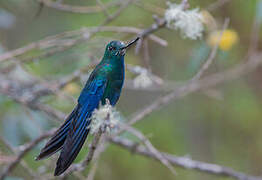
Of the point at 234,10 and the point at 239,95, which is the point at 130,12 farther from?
the point at 239,95

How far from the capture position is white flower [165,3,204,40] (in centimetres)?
247

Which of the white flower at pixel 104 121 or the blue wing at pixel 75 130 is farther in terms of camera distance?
the blue wing at pixel 75 130

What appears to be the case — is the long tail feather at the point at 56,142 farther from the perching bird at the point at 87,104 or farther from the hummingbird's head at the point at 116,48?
the hummingbird's head at the point at 116,48

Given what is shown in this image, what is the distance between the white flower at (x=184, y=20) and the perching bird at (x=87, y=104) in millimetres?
385

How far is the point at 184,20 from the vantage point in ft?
8.20

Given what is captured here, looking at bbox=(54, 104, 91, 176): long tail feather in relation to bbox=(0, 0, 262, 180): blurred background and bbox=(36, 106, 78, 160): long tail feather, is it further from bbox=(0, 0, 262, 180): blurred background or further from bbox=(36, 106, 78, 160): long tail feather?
bbox=(0, 0, 262, 180): blurred background

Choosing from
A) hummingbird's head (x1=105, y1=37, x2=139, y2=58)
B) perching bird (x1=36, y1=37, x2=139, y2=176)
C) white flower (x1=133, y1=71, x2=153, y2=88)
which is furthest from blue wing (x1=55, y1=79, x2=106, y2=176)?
white flower (x1=133, y1=71, x2=153, y2=88)

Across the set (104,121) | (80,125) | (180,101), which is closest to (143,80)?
(80,125)

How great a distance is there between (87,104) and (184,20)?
0.78 meters

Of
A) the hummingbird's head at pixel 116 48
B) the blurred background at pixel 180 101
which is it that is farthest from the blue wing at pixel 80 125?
the blurred background at pixel 180 101

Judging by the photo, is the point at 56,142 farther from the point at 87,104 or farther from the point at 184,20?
the point at 184,20

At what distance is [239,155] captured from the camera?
14.5 ft

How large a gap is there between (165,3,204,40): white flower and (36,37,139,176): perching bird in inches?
15.2

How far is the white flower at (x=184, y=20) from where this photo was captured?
2471mm
